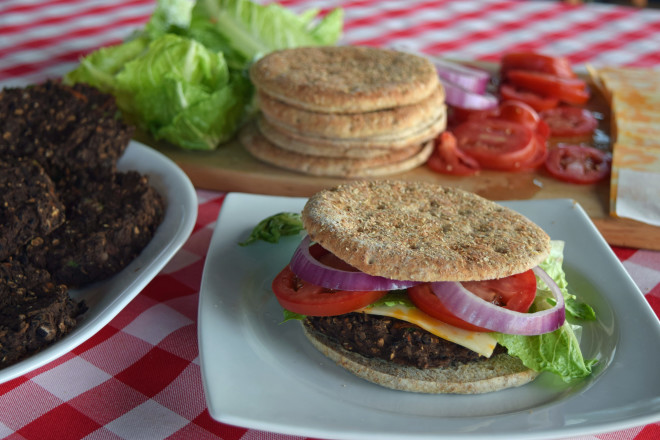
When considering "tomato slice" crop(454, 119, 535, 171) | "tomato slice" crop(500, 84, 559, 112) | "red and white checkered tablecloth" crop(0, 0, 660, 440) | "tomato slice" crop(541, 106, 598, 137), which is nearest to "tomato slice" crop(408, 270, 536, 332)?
"red and white checkered tablecloth" crop(0, 0, 660, 440)

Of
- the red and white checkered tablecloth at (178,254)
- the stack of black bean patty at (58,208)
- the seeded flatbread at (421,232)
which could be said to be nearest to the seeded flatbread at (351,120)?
the red and white checkered tablecloth at (178,254)

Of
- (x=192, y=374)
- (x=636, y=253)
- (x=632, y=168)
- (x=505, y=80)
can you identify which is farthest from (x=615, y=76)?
(x=192, y=374)

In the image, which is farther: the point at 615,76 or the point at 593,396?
the point at 615,76

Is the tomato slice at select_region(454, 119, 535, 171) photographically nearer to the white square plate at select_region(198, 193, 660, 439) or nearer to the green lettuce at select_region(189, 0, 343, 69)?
the white square plate at select_region(198, 193, 660, 439)

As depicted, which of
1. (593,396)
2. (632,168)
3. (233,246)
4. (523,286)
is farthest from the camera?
(632,168)

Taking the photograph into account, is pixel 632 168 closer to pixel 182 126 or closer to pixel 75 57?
pixel 182 126

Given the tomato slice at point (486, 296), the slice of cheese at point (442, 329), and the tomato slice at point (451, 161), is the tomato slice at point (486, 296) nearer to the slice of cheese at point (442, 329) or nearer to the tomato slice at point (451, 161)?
the slice of cheese at point (442, 329)

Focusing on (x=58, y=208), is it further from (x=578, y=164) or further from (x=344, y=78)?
(x=578, y=164)
